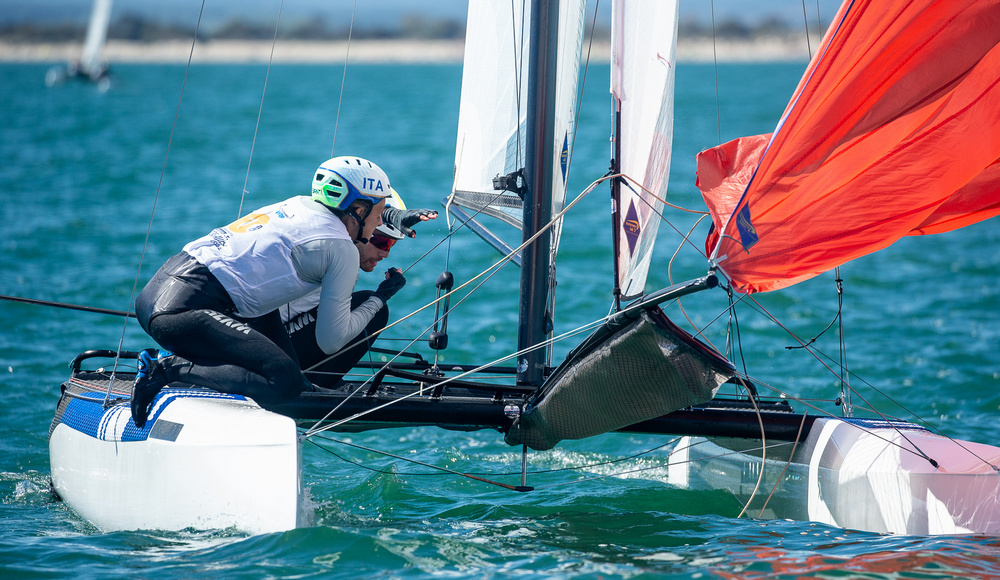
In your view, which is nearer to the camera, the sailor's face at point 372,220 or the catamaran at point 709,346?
the catamaran at point 709,346

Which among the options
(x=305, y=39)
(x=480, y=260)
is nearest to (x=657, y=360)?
(x=480, y=260)

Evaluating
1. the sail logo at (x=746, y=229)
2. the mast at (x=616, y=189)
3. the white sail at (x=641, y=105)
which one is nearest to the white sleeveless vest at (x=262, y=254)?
the mast at (x=616, y=189)

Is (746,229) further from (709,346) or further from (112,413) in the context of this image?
(112,413)

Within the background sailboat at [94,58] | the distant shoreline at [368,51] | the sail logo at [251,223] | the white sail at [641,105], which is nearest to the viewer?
the sail logo at [251,223]

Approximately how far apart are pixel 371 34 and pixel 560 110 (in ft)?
421

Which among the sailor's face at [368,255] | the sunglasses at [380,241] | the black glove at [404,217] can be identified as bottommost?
the sailor's face at [368,255]

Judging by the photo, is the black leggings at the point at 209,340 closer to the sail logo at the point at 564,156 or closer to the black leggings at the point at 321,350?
the black leggings at the point at 321,350

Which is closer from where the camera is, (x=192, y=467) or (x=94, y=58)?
(x=192, y=467)

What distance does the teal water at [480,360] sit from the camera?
3.31 m

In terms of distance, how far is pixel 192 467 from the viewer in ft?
11.2

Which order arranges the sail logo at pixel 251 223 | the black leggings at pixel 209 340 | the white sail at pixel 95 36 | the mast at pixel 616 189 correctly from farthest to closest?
the white sail at pixel 95 36 → the mast at pixel 616 189 → the sail logo at pixel 251 223 → the black leggings at pixel 209 340

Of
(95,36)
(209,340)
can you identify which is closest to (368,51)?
(95,36)

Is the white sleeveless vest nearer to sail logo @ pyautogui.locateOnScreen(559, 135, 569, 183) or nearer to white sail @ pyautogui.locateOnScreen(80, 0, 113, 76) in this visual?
sail logo @ pyautogui.locateOnScreen(559, 135, 569, 183)

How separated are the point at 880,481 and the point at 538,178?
187cm
